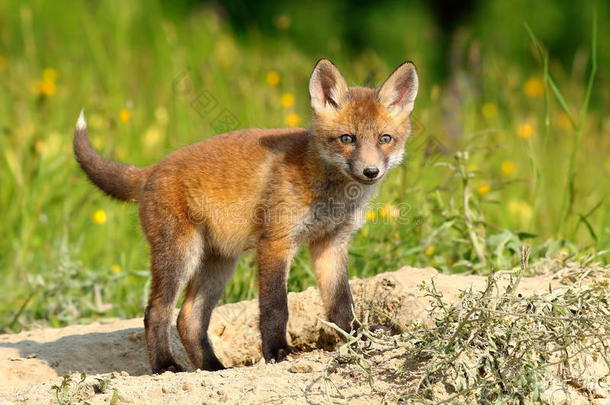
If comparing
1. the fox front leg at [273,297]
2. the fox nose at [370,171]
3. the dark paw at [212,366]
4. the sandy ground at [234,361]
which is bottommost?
the dark paw at [212,366]

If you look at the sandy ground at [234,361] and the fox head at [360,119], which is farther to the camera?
the fox head at [360,119]

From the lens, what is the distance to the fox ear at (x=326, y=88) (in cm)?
505

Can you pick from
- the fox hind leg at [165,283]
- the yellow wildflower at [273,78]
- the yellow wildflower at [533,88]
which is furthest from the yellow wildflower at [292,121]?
the yellow wildflower at [533,88]

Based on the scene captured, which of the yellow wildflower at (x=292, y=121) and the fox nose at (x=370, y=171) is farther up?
the yellow wildflower at (x=292, y=121)

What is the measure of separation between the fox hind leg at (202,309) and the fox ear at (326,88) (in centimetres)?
116

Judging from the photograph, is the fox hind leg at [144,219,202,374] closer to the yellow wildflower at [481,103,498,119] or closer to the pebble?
the pebble

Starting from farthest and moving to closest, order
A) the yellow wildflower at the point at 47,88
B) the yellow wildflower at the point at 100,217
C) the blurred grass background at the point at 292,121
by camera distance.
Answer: the yellow wildflower at the point at 47,88, the yellow wildflower at the point at 100,217, the blurred grass background at the point at 292,121

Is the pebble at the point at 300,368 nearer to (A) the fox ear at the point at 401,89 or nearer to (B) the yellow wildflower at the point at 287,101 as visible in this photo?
(A) the fox ear at the point at 401,89

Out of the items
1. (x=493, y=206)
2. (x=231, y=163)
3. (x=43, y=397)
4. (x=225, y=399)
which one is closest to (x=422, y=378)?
(x=225, y=399)

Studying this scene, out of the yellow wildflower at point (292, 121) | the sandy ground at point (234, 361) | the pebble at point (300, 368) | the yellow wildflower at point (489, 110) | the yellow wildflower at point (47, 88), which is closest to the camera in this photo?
the sandy ground at point (234, 361)

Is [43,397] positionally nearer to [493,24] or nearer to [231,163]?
[231,163]

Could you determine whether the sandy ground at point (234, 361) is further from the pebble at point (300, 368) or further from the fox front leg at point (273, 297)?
the fox front leg at point (273, 297)

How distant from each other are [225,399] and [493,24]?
10148 millimetres

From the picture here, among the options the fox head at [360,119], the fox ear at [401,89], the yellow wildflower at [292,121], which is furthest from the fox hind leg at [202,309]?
the yellow wildflower at [292,121]
